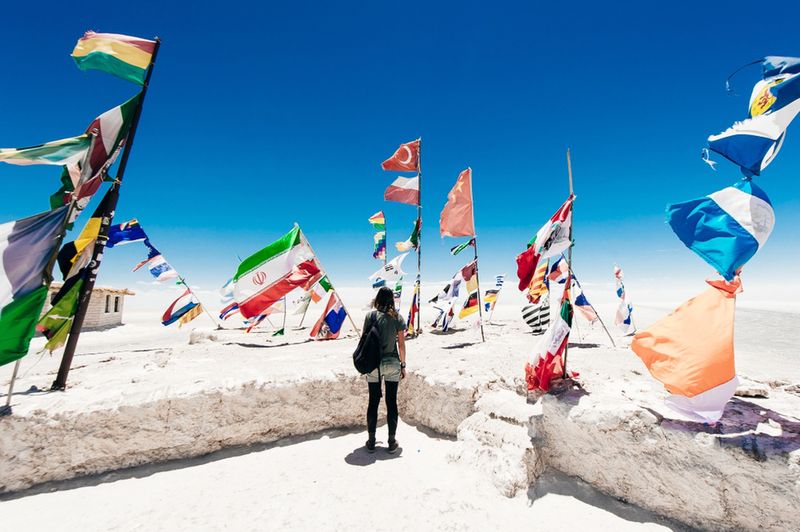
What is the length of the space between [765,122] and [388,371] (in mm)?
4821

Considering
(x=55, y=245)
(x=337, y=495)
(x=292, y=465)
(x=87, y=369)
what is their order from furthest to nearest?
1. (x=87, y=369)
2. (x=55, y=245)
3. (x=292, y=465)
4. (x=337, y=495)

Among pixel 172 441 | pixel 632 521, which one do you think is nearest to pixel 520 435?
pixel 632 521

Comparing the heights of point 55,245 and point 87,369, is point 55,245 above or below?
above

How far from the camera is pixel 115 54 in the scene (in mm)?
5621

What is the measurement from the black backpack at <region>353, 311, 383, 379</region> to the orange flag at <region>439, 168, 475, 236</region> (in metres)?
5.84

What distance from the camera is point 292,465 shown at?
4262 mm

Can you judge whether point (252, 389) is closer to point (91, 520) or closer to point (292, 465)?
point (292, 465)

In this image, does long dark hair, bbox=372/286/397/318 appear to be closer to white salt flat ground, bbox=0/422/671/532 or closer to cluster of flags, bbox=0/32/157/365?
white salt flat ground, bbox=0/422/671/532

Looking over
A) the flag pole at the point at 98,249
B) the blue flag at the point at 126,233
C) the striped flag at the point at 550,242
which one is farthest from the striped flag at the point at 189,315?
the striped flag at the point at 550,242

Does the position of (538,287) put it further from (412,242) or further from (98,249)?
(98,249)

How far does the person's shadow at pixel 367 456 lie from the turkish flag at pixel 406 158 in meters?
9.46

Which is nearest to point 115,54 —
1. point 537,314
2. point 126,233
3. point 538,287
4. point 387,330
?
point 387,330

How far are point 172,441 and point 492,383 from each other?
4687mm

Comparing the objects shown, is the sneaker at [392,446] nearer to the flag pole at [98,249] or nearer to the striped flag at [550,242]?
the striped flag at [550,242]
